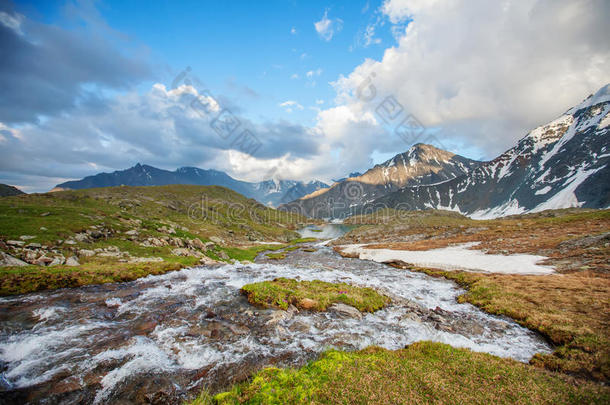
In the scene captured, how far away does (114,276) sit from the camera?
20.4 m

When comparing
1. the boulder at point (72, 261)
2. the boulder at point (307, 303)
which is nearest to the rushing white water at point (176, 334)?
the boulder at point (307, 303)

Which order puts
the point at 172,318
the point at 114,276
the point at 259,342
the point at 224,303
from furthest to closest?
1. the point at 114,276
2. the point at 224,303
3. the point at 172,318
4. the point at 259,342

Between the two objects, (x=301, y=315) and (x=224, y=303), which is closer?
(x=301, y=315)

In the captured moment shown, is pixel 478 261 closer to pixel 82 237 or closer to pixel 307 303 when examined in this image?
pixel 307 303

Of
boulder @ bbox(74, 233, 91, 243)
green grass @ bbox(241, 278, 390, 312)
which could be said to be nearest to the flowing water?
green grass @ bbox(241, 278, 390, 312)

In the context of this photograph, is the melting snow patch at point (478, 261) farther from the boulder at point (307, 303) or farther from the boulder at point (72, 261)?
the boulder at point (72, 261)

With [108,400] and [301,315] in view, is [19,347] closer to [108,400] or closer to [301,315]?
[108,400]

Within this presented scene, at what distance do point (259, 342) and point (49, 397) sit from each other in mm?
7759

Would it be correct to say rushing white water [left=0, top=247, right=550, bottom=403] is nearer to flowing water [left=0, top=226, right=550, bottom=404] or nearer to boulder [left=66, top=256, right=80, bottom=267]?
flowing water [left=0, top=226, right=550, bottom=404]

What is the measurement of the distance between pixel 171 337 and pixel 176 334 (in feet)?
1.07

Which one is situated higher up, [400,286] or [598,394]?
[598,394]

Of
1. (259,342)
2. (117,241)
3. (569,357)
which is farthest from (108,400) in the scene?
(117,241)

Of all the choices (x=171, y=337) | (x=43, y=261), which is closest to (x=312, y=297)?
(x=171, y=337)

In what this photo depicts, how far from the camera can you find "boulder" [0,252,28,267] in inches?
756
